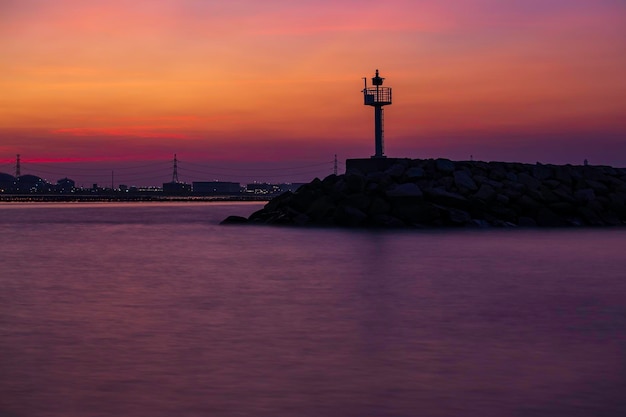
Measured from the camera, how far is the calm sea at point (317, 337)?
5488mm

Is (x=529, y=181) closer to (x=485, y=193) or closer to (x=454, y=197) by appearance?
(x=485, y=193)

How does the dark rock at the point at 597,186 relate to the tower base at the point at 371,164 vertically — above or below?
below

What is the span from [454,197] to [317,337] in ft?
65.0

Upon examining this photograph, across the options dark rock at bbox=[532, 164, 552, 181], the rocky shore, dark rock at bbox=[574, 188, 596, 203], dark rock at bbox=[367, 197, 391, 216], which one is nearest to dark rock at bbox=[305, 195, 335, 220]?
the rocky shore

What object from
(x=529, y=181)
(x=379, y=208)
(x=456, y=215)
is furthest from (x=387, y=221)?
(x=529, y=181)

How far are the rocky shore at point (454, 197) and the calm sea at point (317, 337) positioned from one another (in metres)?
9.81

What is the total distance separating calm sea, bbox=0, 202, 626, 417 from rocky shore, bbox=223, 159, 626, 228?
386 inches

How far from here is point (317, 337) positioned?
26.3ft

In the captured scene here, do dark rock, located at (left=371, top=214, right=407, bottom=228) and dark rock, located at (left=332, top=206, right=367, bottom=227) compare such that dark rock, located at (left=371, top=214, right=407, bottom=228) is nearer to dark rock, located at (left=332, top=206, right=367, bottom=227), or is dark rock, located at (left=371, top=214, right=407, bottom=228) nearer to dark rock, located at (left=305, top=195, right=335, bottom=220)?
dark rock, located at (left=332, top=206, right=367, bottom=227)

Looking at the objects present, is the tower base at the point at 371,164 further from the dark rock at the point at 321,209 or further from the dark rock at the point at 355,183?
the dark rock at the point at 355,183

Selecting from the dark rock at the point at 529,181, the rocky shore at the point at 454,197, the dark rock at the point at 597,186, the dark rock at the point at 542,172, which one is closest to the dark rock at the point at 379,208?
the rocky shore at the point at 454,197

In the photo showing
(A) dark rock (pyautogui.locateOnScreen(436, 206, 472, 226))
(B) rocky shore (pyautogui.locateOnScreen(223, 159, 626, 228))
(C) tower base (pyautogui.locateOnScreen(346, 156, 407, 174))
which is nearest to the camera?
(A) dark rock (pyautogui.locateOnScreen(436, 206, 472, 226))

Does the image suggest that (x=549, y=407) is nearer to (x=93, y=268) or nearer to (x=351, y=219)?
(x=93, y=268)

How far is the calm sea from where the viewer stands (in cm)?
549
